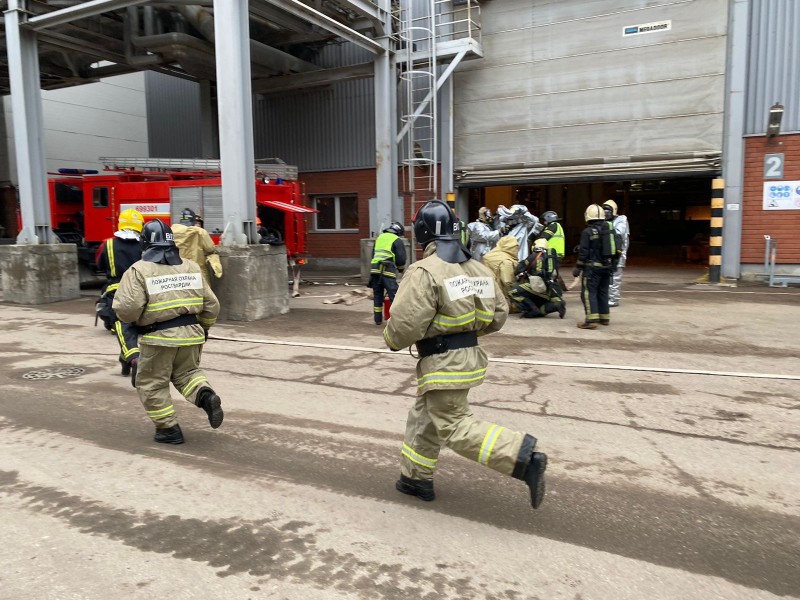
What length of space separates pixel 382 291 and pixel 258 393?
149 inches

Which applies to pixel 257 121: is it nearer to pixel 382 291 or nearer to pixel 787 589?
pixel 382 291

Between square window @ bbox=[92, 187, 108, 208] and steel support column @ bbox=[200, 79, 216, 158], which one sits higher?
steel support column @ bbox=[200, 79, 216, 158]

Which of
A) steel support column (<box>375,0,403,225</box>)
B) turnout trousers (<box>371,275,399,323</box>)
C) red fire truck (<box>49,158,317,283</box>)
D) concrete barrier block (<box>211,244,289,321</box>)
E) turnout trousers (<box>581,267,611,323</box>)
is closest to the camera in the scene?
turnout trousers (<box>581,267,611,323</box>)

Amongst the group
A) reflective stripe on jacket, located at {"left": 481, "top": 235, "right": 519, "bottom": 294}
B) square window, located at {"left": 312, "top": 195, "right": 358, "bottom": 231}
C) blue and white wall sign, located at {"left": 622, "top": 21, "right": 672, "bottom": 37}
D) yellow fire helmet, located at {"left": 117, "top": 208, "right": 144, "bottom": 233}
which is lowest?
reflective stripe on jacket, located at {"left": 481, "top": 235, "right": 519, "bottom": 294}

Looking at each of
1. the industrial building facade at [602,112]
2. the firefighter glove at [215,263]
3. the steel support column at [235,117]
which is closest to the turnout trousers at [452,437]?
the firefighter glove at [215,263]

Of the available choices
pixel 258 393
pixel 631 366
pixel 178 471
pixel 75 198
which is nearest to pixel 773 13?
pixel 631 366

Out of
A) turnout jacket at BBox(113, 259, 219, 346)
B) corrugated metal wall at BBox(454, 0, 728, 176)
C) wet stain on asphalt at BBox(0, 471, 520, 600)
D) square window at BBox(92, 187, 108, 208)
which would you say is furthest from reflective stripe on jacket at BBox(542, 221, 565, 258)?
square window at BBox(92, 187, 108, 208)

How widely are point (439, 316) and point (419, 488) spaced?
1068mm

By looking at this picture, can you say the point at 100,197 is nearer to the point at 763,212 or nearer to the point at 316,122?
the point at 316,122

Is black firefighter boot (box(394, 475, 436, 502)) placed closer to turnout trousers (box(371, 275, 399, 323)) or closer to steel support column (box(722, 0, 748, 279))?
turnout trousers (box(371, 275, 399, 323))

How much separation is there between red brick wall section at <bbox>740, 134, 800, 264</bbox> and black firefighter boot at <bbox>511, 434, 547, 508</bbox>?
13.2 meters

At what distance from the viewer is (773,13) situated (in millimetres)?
13422

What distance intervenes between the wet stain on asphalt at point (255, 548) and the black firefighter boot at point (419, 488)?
2.10 ft

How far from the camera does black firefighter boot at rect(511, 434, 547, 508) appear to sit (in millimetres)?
3188
